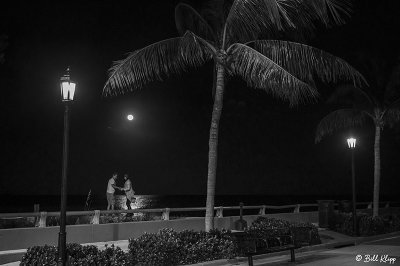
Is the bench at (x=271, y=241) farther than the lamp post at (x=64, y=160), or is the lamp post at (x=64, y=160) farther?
the bench at (x=271, y=241)

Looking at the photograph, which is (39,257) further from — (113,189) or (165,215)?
(113,189)

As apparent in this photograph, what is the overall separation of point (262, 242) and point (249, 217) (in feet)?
29.9

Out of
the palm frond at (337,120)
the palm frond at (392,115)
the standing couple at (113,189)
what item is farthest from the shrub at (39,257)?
the palm frond at (392,115)

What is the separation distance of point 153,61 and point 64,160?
4934 mm

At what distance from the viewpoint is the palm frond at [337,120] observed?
85.3 feet

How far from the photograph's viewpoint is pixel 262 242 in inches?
543

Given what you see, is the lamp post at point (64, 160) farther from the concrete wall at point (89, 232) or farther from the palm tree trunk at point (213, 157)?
the palm tree trunk at point (213, 157)

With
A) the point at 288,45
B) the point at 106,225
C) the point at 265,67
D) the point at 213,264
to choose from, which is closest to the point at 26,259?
the point at 213,264

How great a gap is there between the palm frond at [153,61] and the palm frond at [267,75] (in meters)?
0.98

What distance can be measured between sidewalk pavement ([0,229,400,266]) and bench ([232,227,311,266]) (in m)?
0.45

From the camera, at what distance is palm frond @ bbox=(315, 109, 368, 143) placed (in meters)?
26.0

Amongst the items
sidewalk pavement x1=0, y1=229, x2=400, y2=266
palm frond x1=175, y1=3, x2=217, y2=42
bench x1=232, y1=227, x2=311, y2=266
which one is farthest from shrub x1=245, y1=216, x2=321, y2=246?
palm frond x1=175, y1=3, x2=217, y2=42

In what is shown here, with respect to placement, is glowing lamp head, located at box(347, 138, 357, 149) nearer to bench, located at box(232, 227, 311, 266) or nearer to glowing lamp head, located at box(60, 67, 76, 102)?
bench, located at box(232, 227, 311, 266)

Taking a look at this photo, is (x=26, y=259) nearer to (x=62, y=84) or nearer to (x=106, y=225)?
(x=62, y=84)
